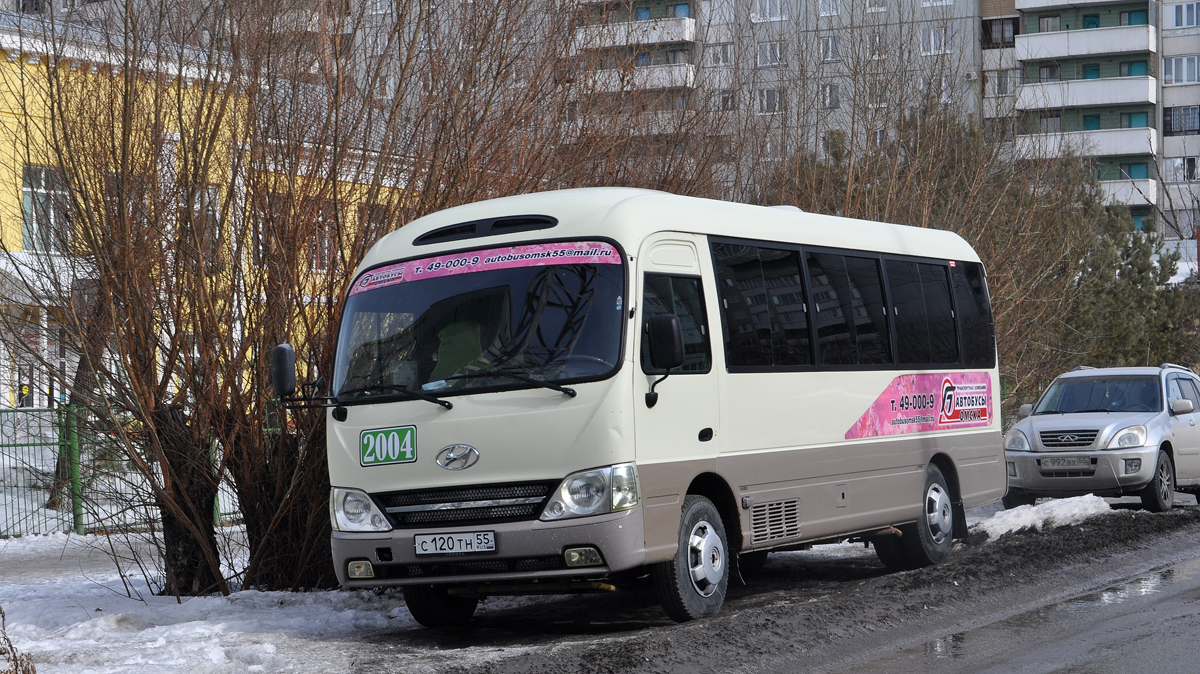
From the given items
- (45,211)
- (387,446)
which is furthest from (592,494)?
(45,211)

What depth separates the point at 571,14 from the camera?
13.0 metres

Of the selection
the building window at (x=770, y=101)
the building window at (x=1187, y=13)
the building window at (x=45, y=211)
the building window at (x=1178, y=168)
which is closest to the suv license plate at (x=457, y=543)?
the building window at (x=45, y=211)

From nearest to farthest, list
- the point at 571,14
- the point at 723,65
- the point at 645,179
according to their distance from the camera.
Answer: the point at 571,14, the point at 645,179, the point at 723,65

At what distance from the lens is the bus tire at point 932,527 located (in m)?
11.5

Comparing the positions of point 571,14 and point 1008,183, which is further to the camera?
point 1008,183

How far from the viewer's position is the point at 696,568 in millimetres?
8742

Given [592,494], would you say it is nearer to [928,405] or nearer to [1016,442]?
[928,405]

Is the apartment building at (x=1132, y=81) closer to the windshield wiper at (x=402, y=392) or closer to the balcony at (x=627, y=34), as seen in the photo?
the balcony at (x=627, y=34)

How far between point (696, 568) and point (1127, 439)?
30.1ft

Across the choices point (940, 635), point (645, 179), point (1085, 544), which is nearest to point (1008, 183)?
point (645, 179)

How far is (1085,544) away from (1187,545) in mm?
1198

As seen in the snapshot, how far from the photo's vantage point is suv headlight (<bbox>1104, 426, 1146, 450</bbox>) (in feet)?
52.4

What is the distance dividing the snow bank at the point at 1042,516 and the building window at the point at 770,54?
7.99m

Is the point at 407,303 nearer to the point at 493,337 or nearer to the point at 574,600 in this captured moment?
the point at 493,337
